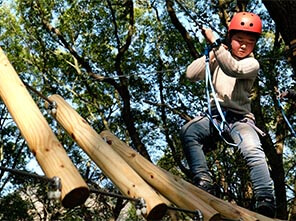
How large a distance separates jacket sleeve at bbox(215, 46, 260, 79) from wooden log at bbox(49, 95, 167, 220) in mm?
1159

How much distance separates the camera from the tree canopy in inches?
394

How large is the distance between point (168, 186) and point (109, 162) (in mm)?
424

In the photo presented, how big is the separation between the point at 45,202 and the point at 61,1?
275 inches

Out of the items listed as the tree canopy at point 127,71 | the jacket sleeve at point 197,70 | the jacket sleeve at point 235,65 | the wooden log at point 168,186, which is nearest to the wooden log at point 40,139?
the wooden log at point 168,186

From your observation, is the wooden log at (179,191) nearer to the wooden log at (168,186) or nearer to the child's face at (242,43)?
the wooden log at (168,186)

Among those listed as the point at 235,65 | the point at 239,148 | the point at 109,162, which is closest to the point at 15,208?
the point at 239,148

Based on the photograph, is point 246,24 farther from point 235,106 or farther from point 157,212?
point 157,212

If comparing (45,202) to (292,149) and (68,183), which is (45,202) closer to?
(292,149)

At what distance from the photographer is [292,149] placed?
44.4 feet

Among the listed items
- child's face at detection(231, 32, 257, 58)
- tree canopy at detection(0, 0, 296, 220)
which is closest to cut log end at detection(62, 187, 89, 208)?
child's face at detection(231, 32, 257, 58)

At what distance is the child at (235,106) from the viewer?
3.50 meters

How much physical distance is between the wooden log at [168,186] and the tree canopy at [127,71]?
6028 millimetres

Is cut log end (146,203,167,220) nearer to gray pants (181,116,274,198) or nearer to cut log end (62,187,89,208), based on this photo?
cut log end (62,187,89,208)

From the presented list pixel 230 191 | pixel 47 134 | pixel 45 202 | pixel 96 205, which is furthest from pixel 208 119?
pixel 45 202
